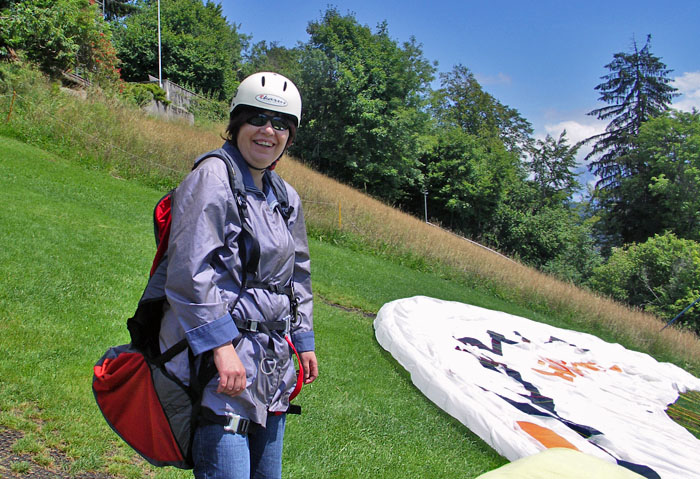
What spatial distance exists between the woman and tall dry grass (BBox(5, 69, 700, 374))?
10889 millimetres

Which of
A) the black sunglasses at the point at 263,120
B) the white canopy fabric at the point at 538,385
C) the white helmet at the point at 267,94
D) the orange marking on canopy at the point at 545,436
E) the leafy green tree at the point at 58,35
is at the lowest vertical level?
the white canopy fabric at the point at 538,385

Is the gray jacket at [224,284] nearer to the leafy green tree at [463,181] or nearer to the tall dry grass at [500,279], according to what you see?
the tall dry grass at [500,279]

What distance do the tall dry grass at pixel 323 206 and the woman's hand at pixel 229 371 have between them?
11.2 m

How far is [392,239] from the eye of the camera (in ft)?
46.1

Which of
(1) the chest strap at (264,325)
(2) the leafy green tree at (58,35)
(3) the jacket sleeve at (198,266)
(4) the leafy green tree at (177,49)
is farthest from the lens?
(4) the leafy green tree at (177,49)

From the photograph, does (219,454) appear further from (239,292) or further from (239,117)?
(239,117)

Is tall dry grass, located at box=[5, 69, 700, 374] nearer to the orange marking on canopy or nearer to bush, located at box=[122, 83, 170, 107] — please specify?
bush, located at box=[122, 83, 170, 107]

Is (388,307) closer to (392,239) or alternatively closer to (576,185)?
(392,239)

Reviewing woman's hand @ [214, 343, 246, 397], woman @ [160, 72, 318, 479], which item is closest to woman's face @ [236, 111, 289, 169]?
woman @ [160, 72, 318, 479]

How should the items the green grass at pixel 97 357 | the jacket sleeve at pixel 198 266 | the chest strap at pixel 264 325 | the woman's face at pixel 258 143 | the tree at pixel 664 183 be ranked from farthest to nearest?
the tree at pixel 664 183, the green grass at pixel 97 357, the woman's face at pixel 258 143, the chest strap at pixel 264 325, the jacket sleeve at pixel 198 266

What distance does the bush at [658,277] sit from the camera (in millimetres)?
25281

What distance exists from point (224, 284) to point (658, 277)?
30.5 meters

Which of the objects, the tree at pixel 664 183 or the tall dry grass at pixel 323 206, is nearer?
the tall dry grass at pixel 323 206

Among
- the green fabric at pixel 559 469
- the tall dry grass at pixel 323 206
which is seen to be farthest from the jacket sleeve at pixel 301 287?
the tall dry grass at pixel 323 206
